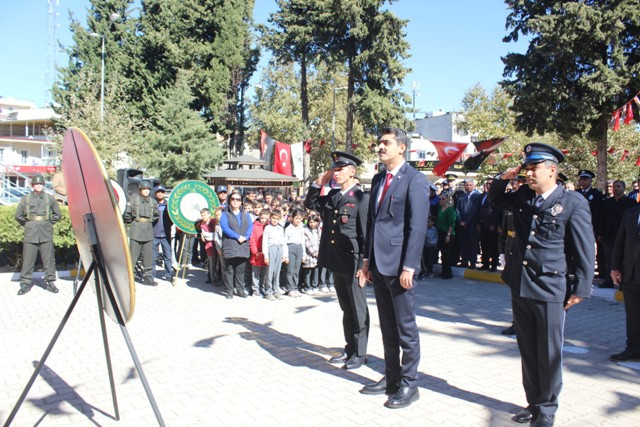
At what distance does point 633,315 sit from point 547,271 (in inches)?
105

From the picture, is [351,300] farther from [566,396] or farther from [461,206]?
[461,206]

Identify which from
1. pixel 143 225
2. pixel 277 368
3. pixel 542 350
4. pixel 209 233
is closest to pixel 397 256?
pixel 542 350

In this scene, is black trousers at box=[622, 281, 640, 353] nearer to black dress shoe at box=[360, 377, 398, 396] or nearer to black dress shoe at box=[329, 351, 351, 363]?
black dress shoe at box=[360, 377, 398, 396]

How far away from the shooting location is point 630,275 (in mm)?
5738

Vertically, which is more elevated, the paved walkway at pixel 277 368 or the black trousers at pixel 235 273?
the black trousers at pixel 235 273

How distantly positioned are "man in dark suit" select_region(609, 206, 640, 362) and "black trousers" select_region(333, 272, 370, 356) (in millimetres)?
2777

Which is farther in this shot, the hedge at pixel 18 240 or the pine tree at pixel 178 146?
the pine tree at pixel 178 146

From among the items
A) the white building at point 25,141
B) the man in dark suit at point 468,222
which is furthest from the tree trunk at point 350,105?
the white building at point 25,141

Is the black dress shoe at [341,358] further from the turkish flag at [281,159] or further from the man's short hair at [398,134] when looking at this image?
the turkish flag at [281,159]

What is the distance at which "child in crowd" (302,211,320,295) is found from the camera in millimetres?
9742

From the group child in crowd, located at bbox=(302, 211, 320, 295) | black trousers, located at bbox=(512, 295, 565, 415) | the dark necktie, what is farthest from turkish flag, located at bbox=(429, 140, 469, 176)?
black trousers, located at bbox=(512, 295, 565, 415)

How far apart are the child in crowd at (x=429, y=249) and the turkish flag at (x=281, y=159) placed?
12.8 m

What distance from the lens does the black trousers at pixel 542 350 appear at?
12.7ft

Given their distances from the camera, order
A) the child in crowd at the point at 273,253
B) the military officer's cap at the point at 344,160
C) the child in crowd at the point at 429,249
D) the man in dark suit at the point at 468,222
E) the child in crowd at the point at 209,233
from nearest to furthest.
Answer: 1. the military officer's cap at the point at 344,160
2. the child in crowd at the point at 273,253
3. the child in crowd at the point at 209,233
4. the child in crowd at the point at 429,249
5. the man in dark suit at the point at 468,222
